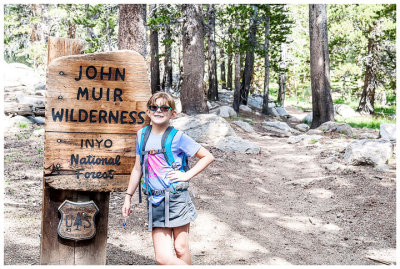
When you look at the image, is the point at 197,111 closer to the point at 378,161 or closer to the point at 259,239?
the point at 378,161

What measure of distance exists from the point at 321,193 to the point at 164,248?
174 inches

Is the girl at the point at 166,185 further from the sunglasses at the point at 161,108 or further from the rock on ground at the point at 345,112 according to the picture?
the rock on ground at the point at 345,112

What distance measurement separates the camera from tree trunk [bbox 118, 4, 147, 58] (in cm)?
660

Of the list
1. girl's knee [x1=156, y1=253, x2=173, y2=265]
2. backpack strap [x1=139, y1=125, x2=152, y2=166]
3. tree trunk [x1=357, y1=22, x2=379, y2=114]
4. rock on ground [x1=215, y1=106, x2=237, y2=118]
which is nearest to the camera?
girl's knee [x1=156, y1=253, x2=173, y2=265]

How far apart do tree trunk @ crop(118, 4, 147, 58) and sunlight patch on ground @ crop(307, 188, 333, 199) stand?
3.92 m

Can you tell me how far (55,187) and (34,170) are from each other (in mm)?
4230

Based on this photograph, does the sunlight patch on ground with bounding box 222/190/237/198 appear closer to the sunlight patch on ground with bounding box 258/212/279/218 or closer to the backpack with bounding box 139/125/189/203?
the sunlight patch on ground with bounding box 258/212/279/218

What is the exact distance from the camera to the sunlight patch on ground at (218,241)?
14.8 ft

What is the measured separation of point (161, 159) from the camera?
9.47 ft

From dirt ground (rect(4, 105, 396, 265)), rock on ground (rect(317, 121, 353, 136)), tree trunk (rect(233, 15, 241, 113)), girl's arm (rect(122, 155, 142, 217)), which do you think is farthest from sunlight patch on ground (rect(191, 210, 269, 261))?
tree trunk (rect(233, 15, 241, 113))

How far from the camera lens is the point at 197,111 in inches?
444

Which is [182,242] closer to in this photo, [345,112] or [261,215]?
[261,215]

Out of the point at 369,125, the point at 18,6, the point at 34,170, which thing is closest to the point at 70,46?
the point at 34,170

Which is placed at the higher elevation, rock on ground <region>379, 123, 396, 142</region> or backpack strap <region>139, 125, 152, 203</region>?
backpack strap <region>139, 125, 152, 203</region>
